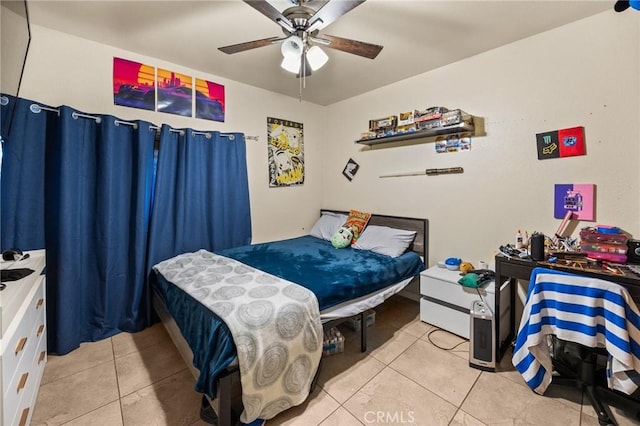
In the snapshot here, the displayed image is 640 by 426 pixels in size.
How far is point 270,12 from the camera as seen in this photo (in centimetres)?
146

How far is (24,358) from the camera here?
136 centimetres

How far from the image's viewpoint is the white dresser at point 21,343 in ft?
3.63

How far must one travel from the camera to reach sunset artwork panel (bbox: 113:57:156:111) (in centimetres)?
238

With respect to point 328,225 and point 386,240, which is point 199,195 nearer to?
point 328,225

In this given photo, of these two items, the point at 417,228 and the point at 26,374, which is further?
the point at 417,228

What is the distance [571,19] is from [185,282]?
3.39 m

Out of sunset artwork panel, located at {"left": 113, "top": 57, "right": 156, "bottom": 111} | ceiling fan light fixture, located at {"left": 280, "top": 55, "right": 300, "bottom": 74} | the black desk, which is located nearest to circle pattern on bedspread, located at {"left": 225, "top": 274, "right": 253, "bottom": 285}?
ceiling fan light fixture, located at {"left": 280, "top": 55, "right": 300, "bottom": 74}

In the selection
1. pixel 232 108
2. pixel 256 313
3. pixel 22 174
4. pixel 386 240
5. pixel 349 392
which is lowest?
pixel 349 392

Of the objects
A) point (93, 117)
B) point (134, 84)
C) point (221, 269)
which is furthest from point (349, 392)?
point (134, 84)

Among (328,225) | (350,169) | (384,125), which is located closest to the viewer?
(384,125)

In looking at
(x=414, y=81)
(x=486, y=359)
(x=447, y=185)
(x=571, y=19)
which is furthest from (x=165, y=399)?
(x=571, y=19)

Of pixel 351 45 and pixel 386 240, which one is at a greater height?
pixel 351 45

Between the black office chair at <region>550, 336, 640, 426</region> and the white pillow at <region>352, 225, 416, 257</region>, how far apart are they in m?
1.36

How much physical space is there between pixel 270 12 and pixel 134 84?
1759mm
